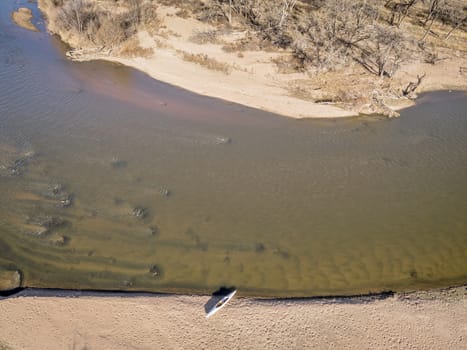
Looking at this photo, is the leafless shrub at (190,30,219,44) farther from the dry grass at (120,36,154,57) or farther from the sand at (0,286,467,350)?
the sand at (0,286,467,350)

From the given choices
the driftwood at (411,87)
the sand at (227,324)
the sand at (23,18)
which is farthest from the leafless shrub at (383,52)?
the sand at (23,18)

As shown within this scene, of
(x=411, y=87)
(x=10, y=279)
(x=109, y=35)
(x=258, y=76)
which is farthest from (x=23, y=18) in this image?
(x=411, y=87)

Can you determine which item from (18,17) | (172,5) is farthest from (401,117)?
(18,17)

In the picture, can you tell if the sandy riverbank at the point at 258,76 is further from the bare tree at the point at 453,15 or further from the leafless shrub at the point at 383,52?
the bare tree at the point at 453,15

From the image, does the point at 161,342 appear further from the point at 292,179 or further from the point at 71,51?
the point at 71,51

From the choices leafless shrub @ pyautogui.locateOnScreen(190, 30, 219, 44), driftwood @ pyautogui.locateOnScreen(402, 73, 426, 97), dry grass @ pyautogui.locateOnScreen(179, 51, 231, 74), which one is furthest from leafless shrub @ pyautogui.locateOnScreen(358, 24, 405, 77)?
leafless shrub @ pyautogui.locateOnScreen(190, 30, 219, 44)

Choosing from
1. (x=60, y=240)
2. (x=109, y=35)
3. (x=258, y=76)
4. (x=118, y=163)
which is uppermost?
(x=109, y=35)

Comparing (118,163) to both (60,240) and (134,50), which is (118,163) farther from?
(134,50)
